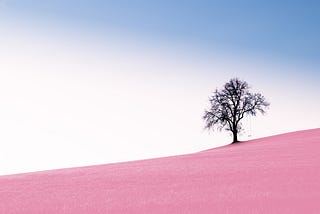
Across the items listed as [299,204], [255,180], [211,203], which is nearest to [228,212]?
[211,203]

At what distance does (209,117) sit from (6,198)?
36.5 m

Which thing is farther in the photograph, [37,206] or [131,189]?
[131,189]

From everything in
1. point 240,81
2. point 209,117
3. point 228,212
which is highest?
point 240,81

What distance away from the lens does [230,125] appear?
4397 centimetres

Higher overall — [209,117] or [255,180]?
[209,117]

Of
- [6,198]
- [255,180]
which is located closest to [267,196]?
[255,180]

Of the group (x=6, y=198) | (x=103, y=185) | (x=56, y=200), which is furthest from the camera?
(x=103, y=185)

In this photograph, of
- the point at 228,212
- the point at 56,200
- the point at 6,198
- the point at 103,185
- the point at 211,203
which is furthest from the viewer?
the point at 103,185

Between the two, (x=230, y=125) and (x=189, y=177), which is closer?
(x=189, y=177)

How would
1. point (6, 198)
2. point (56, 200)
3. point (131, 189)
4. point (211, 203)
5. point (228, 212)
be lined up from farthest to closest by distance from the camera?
point (131, 189) < point (6, 198) < point (56, 200) < point (211, 203) < point (228, 212)

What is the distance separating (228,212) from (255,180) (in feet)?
10.7

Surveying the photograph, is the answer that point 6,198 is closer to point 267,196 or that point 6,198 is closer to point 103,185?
point 103,185

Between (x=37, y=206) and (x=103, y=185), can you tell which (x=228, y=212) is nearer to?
(x=37, y=206)

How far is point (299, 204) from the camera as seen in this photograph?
6414mm
